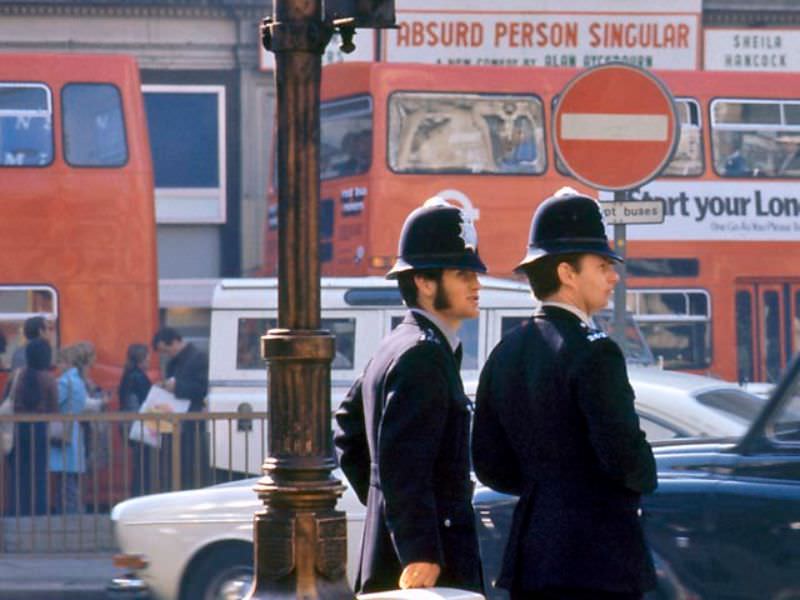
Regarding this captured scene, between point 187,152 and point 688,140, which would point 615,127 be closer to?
point 688,140

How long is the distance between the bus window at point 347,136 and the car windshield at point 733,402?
934 cm

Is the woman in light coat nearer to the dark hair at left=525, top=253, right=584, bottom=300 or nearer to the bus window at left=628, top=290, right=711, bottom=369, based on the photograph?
the bus window at left=628, top=290, right=711, bottom=369

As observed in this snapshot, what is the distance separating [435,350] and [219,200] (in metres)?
22.2

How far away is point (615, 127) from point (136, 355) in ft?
24.1

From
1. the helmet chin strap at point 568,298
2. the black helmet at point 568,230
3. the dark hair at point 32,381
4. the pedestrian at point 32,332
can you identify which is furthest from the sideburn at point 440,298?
the pedestrian at point 32,332

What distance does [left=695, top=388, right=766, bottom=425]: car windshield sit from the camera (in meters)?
8.60

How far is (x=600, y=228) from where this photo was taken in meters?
4.67

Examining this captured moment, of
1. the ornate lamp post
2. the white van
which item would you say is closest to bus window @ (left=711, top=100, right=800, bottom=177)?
the white van

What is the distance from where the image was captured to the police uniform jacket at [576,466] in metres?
4.31

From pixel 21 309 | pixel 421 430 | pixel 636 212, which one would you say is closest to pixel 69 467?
pixel 636 212

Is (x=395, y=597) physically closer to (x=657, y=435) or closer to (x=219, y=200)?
(x=657, y=435)

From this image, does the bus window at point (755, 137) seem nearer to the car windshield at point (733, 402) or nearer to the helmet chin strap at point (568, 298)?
the car windshield at point (733, 402)

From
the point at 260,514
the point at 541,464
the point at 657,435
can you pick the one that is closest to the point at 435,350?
the point at 541,464

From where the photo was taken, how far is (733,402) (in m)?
8.77
